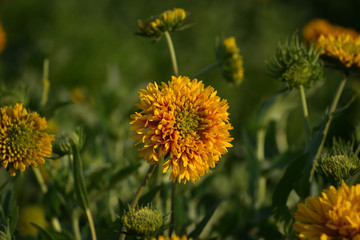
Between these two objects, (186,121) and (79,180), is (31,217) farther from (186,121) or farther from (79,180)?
(186,121)

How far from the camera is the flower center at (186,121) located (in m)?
1.03

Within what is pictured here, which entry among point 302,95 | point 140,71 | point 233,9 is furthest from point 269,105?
point 233,9

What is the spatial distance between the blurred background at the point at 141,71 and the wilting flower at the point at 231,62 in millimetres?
233

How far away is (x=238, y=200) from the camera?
1794mm

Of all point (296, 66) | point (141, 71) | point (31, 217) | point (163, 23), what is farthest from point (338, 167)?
point (141, 71)

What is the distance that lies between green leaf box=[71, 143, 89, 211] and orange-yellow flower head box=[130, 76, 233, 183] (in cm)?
20

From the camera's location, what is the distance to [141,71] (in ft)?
13.0

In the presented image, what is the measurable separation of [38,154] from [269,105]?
0.88 meters

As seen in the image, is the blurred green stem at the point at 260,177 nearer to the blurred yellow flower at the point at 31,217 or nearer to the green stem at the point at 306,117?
the green stem at the point at 306,117

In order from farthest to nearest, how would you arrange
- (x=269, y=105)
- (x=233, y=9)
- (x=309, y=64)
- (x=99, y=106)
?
(x=233, y=9)
(x=99, y=106)
(x=269, y=105)
(x=309, y=64)

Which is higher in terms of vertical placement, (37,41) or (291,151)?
(37,41)

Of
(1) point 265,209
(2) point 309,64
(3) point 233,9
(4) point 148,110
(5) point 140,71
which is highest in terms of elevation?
(3) point 233,9

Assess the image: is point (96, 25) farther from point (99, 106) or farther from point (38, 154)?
point (38, 154)

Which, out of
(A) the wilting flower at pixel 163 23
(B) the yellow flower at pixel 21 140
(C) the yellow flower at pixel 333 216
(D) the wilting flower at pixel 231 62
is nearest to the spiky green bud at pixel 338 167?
(C) the yellow flower at pixel 333 216
